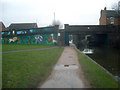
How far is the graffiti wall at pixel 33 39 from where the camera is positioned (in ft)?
90.1

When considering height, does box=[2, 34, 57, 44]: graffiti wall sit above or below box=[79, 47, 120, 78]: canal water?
above

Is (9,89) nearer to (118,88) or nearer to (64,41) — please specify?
(118,88)

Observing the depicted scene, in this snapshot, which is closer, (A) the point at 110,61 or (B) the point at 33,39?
(A) the point at 110,61

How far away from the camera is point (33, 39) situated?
2908 centimetres

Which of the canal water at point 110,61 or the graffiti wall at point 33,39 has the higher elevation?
the graffiti wall at point 33,39

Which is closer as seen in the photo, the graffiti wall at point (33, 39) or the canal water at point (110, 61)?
the canal water at point (110, 61)

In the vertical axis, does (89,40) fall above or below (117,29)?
below

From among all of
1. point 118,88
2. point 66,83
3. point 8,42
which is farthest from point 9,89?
point 8,42

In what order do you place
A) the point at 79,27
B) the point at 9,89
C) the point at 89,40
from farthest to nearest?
the point at 89,40 < the point at 79,27 < the point at 9,89

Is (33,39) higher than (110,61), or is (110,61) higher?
(33,39)

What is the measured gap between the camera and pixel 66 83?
196 inches

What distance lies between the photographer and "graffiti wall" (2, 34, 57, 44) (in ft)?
90.1

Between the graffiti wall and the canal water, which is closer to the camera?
the canal water

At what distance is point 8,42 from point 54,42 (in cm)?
1254
